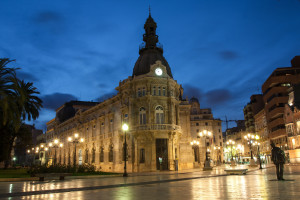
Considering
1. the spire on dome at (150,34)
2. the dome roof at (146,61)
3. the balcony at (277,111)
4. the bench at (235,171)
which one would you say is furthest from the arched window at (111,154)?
the balcony at (277,111)

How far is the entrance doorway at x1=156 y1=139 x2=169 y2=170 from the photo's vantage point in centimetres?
4200

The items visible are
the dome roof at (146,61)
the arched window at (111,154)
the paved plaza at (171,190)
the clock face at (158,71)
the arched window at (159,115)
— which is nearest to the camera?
the paved plaza at (171,190)

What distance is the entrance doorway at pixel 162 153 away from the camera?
4200 centimetres

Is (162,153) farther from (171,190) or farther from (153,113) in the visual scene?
(171,190)

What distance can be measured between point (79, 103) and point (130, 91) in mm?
45068

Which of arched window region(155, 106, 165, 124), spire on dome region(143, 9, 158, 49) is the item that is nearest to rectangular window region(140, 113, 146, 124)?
arched window region(155, 106, 165, 124)

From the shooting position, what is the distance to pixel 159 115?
44.0 metres

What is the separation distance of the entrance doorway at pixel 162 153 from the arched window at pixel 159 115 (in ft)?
10.2

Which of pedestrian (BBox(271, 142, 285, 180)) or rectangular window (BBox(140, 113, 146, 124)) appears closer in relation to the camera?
pedestrian (BBox(271, 142, 285, 180))

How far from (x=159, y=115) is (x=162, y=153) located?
6038 mm

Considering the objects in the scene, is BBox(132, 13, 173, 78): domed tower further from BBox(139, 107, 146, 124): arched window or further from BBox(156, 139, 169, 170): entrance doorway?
BBox(156, 139, 169, 170): entrance doorway

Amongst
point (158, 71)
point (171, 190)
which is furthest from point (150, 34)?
point (171, 190)

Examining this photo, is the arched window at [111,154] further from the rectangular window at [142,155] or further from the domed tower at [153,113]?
the rectangular window at [142,155]

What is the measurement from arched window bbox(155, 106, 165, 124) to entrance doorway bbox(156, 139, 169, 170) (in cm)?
311
